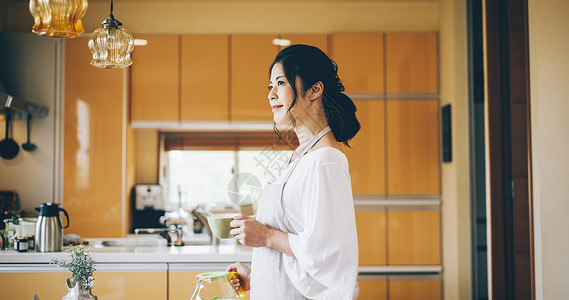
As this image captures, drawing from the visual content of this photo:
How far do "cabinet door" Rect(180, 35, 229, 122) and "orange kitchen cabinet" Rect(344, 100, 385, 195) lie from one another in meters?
1.14

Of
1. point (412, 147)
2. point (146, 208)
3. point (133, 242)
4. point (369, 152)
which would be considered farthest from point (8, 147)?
point (412, 147)

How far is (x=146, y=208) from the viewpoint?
4.50 metres

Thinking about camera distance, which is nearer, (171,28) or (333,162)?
(333,162)

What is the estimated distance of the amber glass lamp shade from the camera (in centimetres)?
217

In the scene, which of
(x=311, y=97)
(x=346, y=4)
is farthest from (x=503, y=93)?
(x=311, y=97)

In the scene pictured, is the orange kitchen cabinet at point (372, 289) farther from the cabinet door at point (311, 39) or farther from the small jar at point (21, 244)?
the small jar at point (21, 244)

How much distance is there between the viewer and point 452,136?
3.93 m

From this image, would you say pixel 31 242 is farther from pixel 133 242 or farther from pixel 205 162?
pixel 205 162

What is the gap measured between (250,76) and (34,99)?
6.01 ft

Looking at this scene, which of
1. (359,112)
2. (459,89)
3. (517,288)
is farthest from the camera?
(359,112)

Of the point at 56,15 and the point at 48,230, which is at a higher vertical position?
the point at 56,15

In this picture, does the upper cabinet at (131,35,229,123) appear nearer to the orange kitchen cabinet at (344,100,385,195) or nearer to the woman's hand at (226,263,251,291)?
the orange kitchen cabinet at (344,100,385,195)

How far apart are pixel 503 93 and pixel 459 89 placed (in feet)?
1.77

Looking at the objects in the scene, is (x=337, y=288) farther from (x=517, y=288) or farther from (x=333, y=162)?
(x=517, y=288)
